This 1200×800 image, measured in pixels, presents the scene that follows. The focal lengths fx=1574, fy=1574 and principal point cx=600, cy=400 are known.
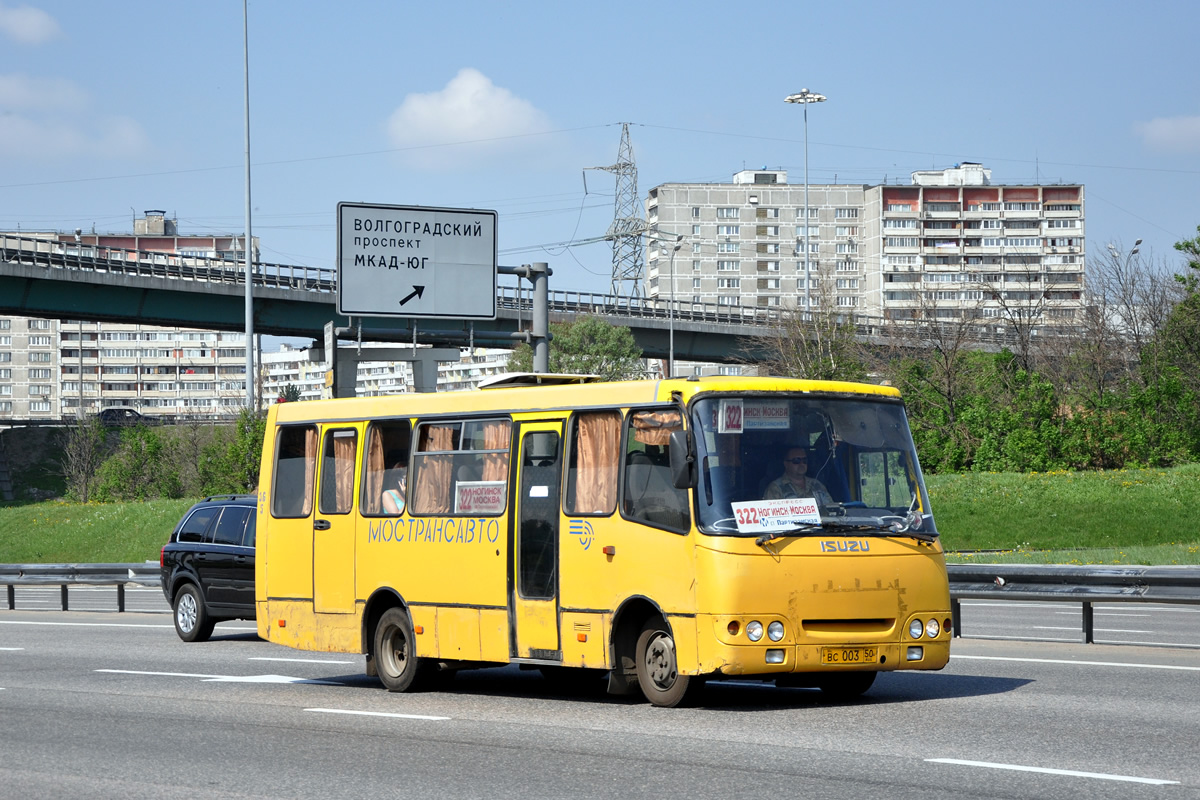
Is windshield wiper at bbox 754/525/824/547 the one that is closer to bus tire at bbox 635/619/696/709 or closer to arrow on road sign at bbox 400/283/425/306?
bus tire at bbox 635/619/696/709

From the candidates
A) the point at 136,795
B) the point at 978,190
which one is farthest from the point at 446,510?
the point at 978,190

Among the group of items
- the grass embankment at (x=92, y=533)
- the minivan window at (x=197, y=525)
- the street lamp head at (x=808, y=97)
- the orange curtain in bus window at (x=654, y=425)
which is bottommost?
the grass embankment at (x=92, y=533)

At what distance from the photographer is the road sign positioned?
28234 millimetres

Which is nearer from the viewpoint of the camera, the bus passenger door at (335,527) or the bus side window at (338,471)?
the bus passenger door at (335,527)

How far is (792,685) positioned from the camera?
1196cm

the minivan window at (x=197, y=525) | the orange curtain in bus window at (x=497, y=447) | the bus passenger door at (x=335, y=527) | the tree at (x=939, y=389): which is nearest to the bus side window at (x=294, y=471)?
the bus passenger door at (x=335, y=527)

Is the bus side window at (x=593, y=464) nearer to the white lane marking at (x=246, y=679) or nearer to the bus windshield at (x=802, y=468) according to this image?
the bus windshield at (x=802, y=468)

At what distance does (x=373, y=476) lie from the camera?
14227 millimetres

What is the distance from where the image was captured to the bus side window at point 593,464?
11.9m

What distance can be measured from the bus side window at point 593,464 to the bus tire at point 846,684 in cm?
218

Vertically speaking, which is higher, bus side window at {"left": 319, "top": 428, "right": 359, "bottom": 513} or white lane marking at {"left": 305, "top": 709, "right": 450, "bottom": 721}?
bus side window at {"left": 319, "top": 428, "right": 359, "bottom": 513}

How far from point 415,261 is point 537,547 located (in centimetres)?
1690

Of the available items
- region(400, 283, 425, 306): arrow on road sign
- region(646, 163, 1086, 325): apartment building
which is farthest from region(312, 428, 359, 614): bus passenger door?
region(646, 163, 1086, 325): apartment building

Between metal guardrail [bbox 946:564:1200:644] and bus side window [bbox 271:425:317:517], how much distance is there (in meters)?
6.80
